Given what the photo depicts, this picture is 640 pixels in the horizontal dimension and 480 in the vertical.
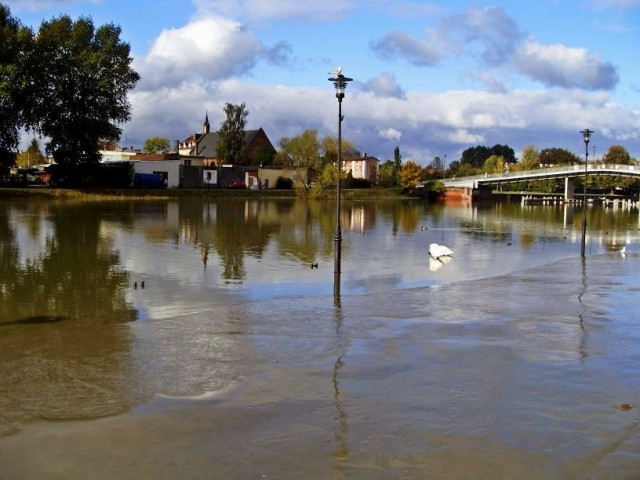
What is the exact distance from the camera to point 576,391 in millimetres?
8695

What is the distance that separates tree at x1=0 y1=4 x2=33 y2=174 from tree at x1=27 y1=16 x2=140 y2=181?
50.1 inches

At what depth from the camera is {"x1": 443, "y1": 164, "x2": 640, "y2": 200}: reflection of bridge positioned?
356 feet

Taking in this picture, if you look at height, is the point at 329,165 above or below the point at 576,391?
above

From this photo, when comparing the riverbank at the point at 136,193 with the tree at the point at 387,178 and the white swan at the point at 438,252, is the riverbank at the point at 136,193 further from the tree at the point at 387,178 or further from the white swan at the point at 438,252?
the white swan at the point at 438,252

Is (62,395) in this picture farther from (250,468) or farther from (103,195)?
(103,195)

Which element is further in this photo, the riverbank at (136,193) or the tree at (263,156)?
the tree at (263,156)

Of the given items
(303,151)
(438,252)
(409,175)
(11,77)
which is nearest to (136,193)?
(11,77)

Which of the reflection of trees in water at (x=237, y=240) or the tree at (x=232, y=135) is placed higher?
the tree at (x=232, y=135)

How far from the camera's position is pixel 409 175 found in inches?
4843

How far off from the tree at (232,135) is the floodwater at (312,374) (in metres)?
97.3

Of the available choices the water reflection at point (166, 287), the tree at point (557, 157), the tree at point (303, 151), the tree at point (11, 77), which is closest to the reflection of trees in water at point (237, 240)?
the water reflection at point (166, 287)

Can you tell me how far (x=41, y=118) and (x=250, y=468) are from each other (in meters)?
66.1

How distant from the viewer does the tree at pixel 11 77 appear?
186 ft

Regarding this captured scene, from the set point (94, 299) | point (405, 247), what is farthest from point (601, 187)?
point (94, 299)
